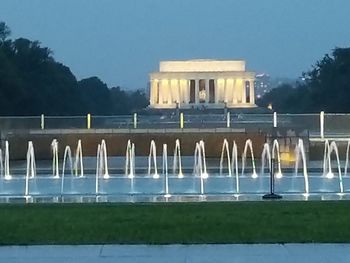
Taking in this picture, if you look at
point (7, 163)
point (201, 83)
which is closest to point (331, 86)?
point (201, 83)

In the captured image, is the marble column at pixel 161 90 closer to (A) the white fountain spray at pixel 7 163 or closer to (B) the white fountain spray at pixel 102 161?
(B) the white fountain spray at pixel 102 161

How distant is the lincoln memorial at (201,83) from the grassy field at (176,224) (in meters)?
82.2

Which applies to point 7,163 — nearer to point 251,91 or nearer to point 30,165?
point 30,165

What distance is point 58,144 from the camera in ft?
113

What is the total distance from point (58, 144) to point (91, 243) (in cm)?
2529

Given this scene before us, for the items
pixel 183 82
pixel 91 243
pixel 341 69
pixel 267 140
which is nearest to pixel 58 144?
pixel 267 140

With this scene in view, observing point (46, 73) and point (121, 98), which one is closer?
point (46, 73)

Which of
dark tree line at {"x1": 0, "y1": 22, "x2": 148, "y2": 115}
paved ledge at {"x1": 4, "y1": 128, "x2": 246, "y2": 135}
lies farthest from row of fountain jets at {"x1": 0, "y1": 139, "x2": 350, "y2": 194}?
dark tree line at {"x1": 0, "y1": 22, "x2": 148, "y2": 115}

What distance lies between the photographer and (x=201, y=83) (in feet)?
327

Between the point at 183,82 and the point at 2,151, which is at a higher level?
the point at 183,82
